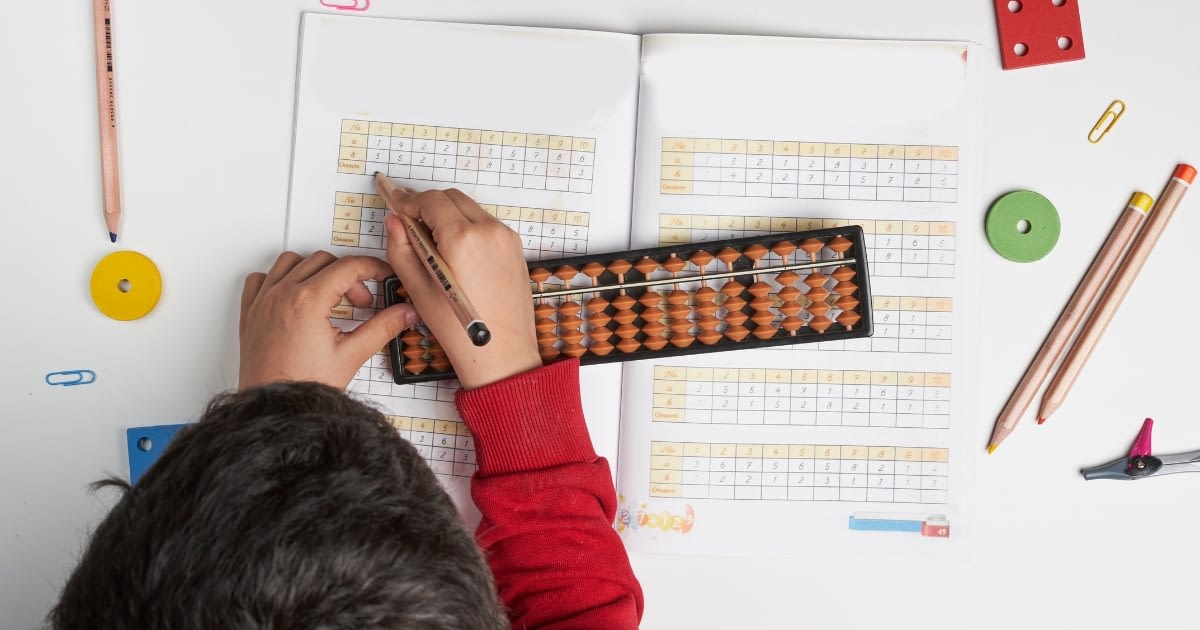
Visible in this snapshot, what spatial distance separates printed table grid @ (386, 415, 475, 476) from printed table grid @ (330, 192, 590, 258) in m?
0.20

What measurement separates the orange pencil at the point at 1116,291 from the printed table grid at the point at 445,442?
25.4 inches

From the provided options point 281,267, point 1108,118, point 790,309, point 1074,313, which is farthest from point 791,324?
point 281,267

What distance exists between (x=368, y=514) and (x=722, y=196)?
0.57m

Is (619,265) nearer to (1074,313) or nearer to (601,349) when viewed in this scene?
(601,349)

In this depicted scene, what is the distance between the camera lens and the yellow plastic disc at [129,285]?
3.10 feet

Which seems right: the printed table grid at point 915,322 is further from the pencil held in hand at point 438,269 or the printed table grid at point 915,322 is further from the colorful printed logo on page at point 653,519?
the pencil held in hand at point 438,269

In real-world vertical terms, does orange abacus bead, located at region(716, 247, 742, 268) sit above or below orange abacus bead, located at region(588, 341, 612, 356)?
above

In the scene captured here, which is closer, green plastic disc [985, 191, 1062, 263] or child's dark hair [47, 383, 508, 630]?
child's dark hair [47, 383, 508, 630]

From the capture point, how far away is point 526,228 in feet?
3.09

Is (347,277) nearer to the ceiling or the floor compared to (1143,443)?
nearer to the ceiling

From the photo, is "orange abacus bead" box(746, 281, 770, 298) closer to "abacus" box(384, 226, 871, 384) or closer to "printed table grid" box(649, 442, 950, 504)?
"abacus" box(384, 226, 871, 384)

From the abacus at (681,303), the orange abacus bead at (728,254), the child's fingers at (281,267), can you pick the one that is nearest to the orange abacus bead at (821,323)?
the abacus at (681,303)

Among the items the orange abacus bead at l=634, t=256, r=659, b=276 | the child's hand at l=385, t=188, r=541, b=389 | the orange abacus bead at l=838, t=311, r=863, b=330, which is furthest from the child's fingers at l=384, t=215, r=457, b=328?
the orange abacus bead at l=838, t=311, r=863, b=330

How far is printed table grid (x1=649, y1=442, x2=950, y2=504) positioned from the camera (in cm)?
95
